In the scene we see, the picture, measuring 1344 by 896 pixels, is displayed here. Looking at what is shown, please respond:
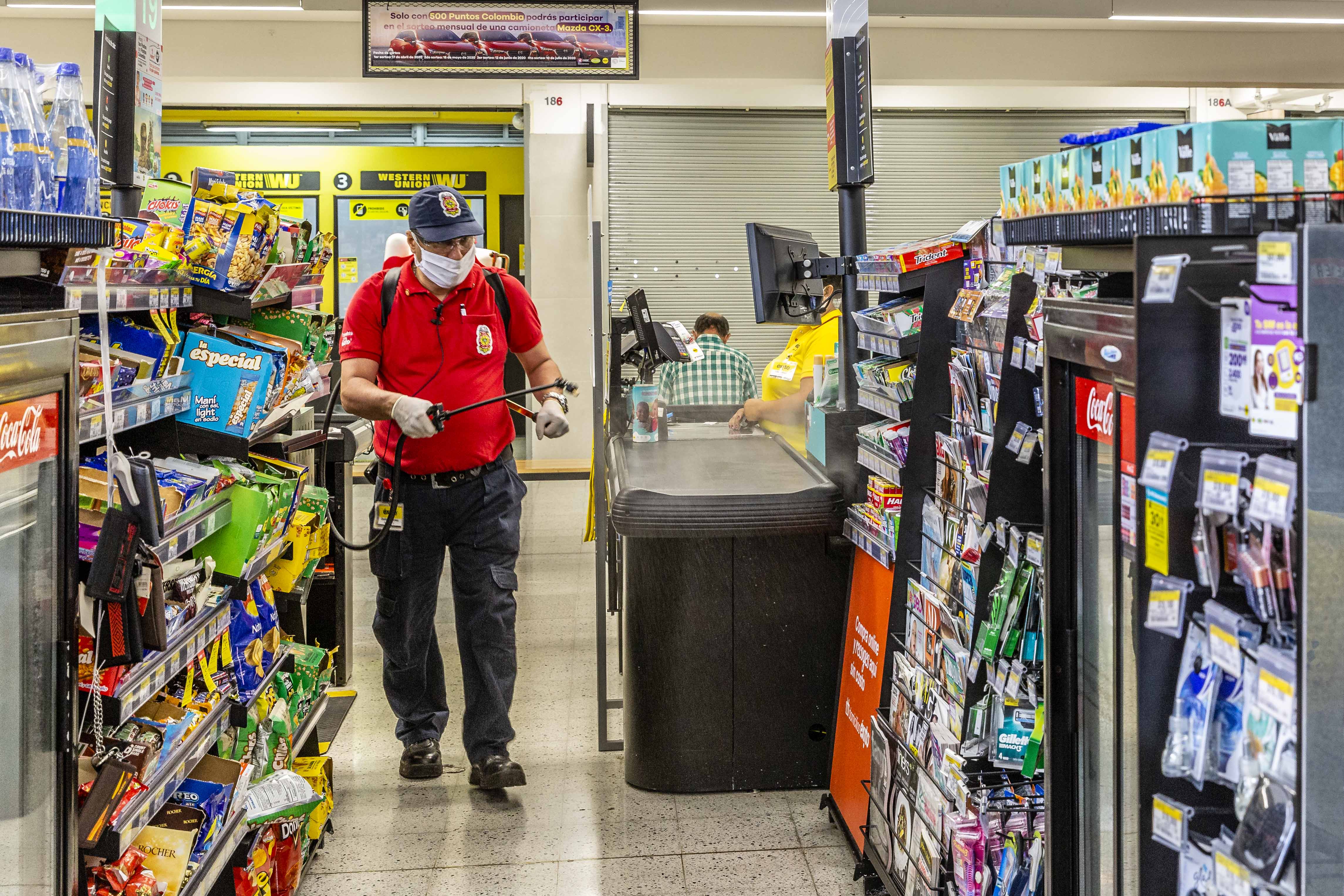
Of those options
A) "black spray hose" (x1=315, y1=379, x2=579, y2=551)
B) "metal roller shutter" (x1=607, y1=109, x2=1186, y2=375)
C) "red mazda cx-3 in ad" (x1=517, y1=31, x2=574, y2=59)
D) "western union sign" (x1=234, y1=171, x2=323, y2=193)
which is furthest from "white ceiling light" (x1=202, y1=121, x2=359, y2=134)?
"black spray hose" (x1=315, y1=379, x2=579, y2=551)

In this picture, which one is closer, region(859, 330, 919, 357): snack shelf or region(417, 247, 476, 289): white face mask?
region(859, 330, 919, 357): snack shelf

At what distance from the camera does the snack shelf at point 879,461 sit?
2887 millimetres

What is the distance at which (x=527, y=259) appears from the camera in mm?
10102

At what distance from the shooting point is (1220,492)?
1237mm

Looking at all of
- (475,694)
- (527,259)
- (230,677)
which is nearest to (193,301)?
(230,677)

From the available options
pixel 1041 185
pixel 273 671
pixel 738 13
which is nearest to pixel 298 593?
pixel 273 671

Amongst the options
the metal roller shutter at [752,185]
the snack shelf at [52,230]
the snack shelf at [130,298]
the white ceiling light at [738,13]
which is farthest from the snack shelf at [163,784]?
the metal roller shutter at [752,185]

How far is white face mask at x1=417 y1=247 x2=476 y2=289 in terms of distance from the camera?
346cm

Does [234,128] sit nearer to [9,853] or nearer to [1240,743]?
[9,853]

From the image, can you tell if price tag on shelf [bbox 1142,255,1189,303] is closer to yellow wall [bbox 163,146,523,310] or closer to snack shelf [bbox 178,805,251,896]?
snack shelf [bbox 178,805,251,896]

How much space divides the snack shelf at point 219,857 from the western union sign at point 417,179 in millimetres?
9059

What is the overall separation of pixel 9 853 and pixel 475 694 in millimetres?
2172

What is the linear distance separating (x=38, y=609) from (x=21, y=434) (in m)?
0.29

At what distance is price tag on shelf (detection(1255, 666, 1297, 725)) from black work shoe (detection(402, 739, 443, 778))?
9.90 ft
